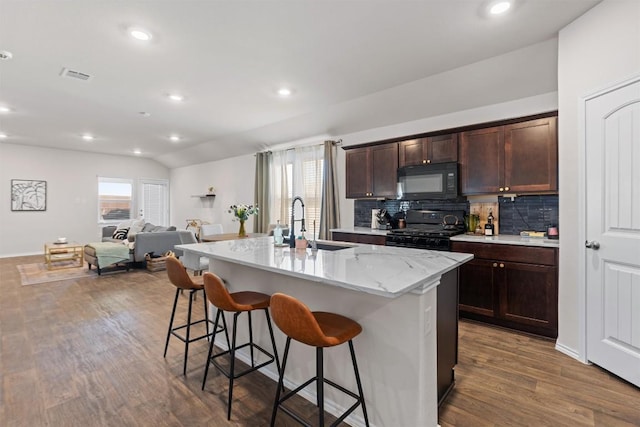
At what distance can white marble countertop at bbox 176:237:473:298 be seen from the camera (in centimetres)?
137

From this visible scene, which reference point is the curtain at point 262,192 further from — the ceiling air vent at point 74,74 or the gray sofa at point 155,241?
the ceiling air vent at point 74,74

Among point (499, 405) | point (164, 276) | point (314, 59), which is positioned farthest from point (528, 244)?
point (164, 276)

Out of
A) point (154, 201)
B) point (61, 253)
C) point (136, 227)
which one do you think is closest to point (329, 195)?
point (136, 227)

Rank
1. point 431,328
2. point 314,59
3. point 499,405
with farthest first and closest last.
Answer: point 314,59 < point 499,405 < point 431,328

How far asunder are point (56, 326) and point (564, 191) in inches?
204

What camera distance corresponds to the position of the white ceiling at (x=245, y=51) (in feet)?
7.72

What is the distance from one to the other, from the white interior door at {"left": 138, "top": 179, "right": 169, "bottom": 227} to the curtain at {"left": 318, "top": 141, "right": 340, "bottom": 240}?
700 cm

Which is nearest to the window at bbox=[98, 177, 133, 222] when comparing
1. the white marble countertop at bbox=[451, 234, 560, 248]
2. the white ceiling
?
the white ceiling

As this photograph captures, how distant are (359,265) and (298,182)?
4360 mm

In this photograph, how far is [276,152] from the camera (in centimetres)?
646

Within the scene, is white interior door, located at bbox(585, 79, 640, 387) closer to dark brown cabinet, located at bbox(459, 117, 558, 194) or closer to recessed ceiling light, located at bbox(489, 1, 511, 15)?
dark brown cabinet, located at bbox(459, 117, 558, 194)

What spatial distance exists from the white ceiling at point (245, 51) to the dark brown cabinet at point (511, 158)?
0.80 meters

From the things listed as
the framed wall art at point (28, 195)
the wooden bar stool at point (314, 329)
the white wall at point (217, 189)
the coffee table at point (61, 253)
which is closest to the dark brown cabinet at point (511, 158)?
the wooden bar stool at point (314, 329)

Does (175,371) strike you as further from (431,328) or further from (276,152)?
(276,152)
